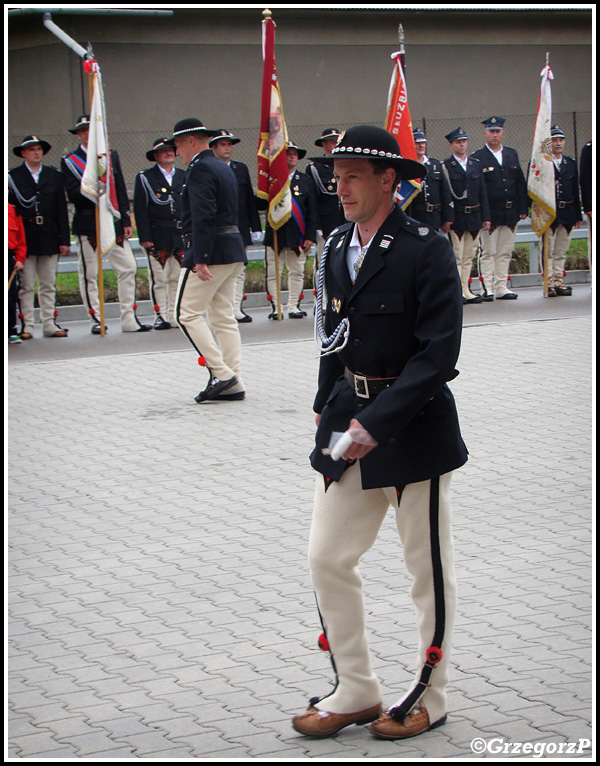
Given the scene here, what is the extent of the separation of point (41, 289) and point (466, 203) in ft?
20.1

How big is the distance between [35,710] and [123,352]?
344 inches

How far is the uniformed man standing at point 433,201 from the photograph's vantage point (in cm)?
1523

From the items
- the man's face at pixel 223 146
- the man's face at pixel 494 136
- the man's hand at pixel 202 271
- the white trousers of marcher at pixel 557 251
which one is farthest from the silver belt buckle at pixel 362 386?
the white trousers of marcher at pixel 557 251

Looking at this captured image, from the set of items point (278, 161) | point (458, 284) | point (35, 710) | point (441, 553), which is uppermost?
point (278, 161)

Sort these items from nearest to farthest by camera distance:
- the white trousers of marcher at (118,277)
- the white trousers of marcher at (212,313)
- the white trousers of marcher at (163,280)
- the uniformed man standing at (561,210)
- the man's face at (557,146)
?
the white trousers of marcher at (212,313) → the white trousers of marcher at (118,277) → the white trousers of marcher at (163,280) → the uniformed man standing at (561,210) → the man's face at (557,146)

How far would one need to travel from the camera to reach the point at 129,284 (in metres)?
14.2

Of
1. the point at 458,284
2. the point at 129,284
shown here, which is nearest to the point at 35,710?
the point at 458,284

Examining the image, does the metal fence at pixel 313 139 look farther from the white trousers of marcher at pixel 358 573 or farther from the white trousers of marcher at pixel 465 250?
the white trousers of marcher at pixel 358 573

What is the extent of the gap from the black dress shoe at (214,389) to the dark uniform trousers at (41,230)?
16.4ft

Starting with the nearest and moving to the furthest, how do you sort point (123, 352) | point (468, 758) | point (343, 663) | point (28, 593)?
point (468, 758)
point (343, 663)
point (28, 593)
point (123, 352)

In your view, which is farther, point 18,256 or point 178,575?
point 18,256

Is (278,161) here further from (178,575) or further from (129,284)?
(178,575)

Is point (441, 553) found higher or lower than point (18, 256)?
lower

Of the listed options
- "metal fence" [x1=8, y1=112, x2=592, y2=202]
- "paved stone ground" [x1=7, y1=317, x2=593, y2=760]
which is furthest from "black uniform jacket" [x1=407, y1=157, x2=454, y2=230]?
"metal fence" [x1=8, y1=112, x2=592, y2=202]
